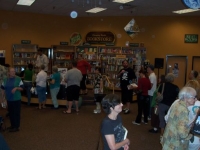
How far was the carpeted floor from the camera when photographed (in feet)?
17.3

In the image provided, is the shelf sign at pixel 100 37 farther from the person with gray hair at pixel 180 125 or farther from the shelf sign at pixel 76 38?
the person with gray hair at pixel 180 125

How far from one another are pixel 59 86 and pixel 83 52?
4943 millimetres

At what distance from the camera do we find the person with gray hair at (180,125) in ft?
9.70

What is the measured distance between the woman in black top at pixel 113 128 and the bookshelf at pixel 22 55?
1053cm

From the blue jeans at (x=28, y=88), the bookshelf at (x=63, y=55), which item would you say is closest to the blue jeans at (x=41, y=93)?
the blue jeans at (x=28, y=88)

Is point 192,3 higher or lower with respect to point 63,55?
higher

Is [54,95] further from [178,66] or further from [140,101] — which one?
[178,66]

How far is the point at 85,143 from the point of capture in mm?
5414

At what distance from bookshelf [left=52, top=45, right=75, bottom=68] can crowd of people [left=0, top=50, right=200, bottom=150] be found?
1500mm

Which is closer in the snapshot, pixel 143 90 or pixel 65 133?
pixel 65 133

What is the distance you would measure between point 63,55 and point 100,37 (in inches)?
91.8

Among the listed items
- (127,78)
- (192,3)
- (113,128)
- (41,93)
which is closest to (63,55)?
(41,93)

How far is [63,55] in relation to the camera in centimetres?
1328

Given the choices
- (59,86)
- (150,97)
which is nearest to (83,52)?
(59,86)
